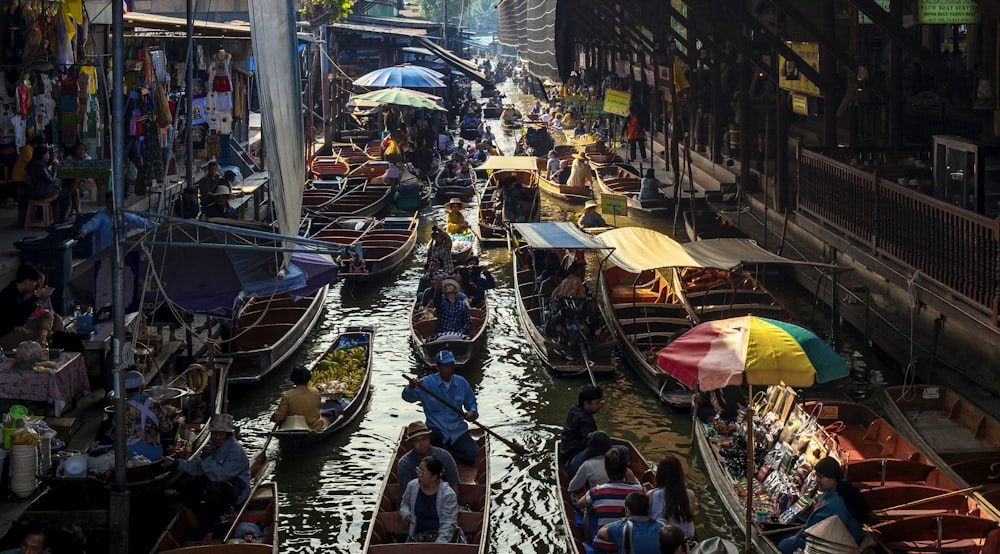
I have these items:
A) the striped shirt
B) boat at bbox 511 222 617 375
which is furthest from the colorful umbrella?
boat at bbox 511 222 617 375

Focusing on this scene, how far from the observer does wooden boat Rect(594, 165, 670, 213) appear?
2755 centimetres

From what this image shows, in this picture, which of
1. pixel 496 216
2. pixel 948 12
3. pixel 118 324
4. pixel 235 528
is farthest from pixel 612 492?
pixel 496 216

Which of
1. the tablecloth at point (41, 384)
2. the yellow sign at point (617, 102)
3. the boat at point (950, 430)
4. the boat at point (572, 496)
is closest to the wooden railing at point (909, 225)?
the boat at point (950, 430)

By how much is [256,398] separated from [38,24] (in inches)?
218

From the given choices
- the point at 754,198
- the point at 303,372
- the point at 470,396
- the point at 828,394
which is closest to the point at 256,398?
the point at 303,372

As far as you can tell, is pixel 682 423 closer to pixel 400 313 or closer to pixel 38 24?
pixel 400 313

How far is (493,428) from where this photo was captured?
14648mm

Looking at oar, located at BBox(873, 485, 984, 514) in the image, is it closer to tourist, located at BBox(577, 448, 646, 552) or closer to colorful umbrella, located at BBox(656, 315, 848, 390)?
colorful umbrella, located at BBox(656, 315, 848, 390)

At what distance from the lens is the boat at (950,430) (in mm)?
10383

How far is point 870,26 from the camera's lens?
2238cm

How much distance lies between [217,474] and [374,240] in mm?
13202

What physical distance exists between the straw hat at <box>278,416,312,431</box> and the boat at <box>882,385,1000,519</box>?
252 inches

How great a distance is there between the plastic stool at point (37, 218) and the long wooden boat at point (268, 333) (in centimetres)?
290

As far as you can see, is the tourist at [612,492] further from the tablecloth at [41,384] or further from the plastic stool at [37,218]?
the plastic stool at [37,218]
